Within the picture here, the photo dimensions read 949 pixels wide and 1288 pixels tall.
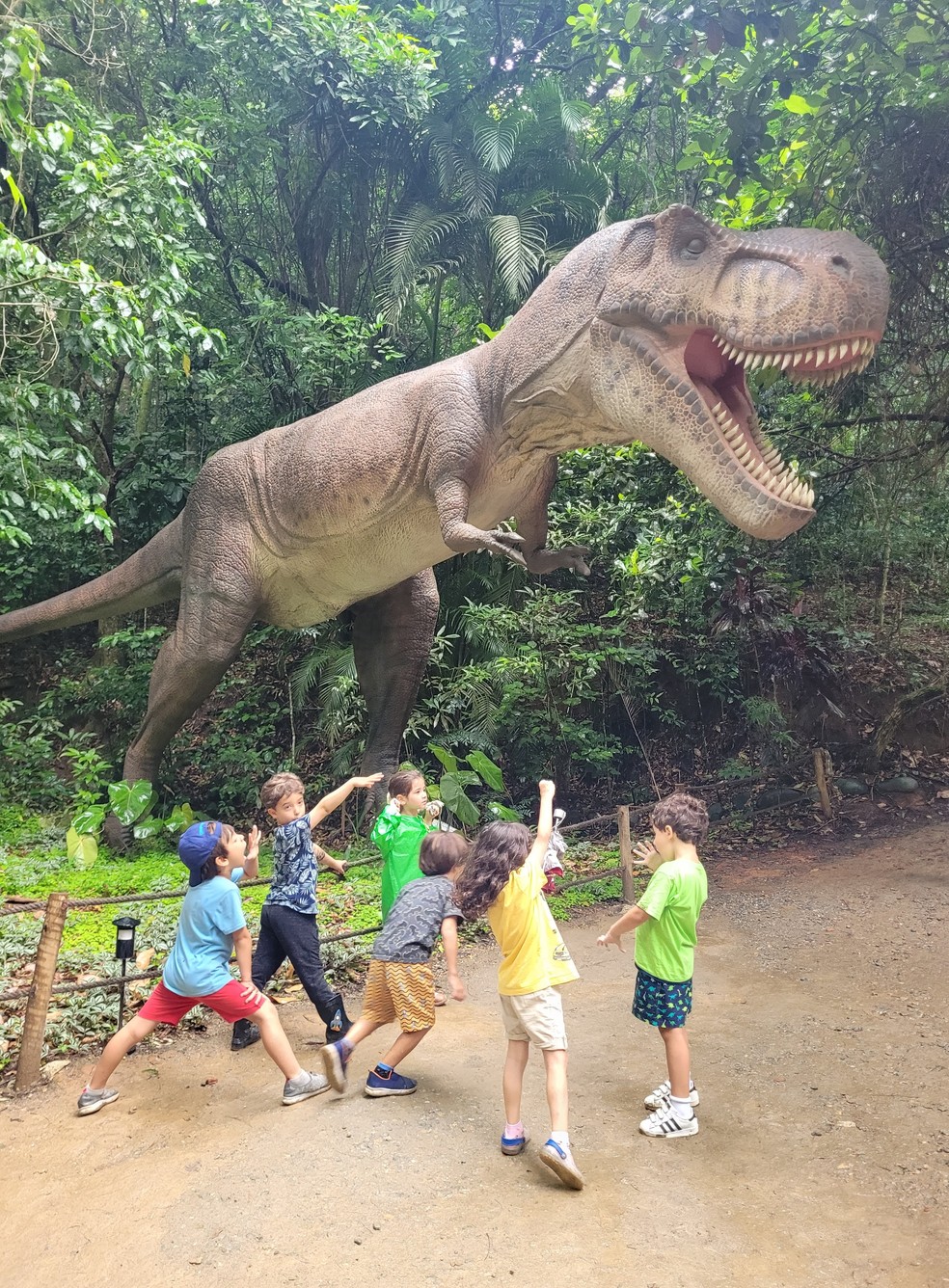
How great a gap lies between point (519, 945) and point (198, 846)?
1.10 m

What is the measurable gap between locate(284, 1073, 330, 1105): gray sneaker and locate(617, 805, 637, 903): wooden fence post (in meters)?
2.84

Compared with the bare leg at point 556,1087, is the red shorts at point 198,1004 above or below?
above

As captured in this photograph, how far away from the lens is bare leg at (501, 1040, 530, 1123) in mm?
2771

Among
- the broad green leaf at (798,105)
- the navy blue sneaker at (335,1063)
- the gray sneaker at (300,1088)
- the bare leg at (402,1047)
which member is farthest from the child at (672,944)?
the broad green leaf at (798,105)

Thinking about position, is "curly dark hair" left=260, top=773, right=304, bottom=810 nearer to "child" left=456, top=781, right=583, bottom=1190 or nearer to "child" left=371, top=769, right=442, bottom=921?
"child" left=371, top=769, right=442, bottom=921

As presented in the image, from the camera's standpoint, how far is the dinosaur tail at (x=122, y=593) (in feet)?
20.4

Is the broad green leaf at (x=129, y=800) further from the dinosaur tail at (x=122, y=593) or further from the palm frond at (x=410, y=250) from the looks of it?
the palm frond at (x=410, y=250)

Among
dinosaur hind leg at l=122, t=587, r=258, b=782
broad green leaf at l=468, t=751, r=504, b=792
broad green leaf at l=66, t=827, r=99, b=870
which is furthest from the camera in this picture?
broad green leaf at l=468, t=751, r=504, b=792

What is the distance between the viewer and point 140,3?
9383 millimetres

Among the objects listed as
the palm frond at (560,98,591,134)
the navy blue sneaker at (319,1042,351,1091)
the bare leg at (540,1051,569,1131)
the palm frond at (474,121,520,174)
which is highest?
the palm frond at (560,98,591,134)

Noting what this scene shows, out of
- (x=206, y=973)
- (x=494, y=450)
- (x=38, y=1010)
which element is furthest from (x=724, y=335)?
(x=38, y=1010)

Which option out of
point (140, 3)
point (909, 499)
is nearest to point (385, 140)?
point (140, 3)

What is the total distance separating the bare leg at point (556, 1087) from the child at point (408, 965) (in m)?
0.51

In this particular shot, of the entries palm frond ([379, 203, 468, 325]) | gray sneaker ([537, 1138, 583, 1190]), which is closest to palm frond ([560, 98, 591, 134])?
palm frond ([379, 203, 468, 325])
